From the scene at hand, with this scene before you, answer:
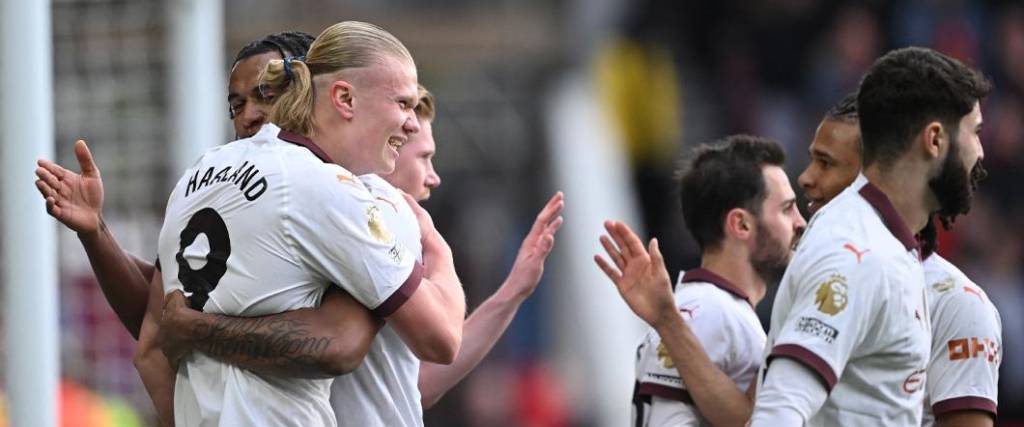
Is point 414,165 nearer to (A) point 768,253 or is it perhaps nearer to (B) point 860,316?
(A) point 768,253

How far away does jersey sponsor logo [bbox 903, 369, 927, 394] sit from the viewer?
4.52 m

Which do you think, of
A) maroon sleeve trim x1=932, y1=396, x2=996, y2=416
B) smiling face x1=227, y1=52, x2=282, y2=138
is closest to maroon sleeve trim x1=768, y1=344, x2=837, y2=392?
maroon sleeve trim x1=932, y1=396, x2=996, y2=416

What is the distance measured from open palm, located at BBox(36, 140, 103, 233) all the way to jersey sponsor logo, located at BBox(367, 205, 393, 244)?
2.96 ft

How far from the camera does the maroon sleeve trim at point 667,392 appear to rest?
510 cm

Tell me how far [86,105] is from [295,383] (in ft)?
23.6

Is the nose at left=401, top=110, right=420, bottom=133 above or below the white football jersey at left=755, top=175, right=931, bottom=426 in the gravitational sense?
above

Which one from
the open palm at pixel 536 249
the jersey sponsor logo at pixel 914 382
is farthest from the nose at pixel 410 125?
the jersey sponsor logo at pixel 914 382

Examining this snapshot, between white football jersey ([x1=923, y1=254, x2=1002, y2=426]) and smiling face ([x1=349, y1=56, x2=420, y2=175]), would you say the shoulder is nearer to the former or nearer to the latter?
white football jersey ([x1=923, y1=254, x2=1002, y2=426])

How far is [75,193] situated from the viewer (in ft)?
16.1

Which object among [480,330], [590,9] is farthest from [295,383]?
[590,9]

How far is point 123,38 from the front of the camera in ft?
35.9

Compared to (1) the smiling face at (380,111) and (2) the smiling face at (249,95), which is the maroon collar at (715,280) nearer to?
(1) the smiling face at (380,111)

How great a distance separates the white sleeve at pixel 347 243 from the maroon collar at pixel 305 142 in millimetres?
123

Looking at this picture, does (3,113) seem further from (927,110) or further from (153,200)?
(153,200)
